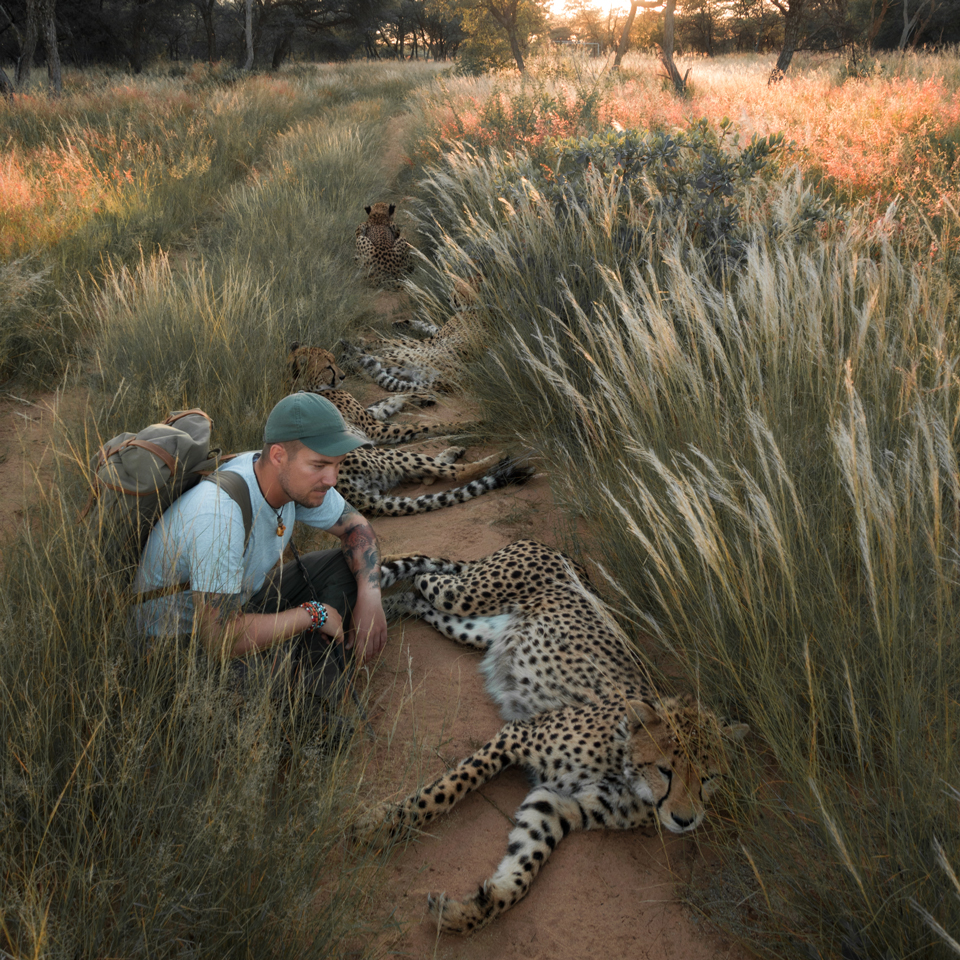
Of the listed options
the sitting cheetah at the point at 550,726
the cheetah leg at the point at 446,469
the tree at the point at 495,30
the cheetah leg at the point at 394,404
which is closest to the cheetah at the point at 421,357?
→ the cheetah leg at the point at 394,404

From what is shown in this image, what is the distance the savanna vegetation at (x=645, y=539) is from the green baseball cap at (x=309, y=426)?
649 mm

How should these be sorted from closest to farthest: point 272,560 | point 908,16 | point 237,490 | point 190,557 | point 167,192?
point 190,557, point 237,490, point 272,560, point 167,192, point 908,16

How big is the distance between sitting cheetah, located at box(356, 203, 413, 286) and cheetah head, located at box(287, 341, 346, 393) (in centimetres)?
289

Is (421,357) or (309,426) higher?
(309,426)

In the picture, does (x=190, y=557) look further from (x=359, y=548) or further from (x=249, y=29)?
(x=249, y=29)

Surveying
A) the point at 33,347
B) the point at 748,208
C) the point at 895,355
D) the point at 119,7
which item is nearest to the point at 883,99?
the point at 748,208

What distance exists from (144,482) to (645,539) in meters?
1.48

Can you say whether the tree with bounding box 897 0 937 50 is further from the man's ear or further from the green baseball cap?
the man's ear

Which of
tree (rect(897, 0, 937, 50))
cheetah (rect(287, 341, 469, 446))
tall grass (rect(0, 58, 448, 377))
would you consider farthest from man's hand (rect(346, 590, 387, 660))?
tree (rect(897, 0, 937, 50))

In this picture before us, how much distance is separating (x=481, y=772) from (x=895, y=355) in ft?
7.72

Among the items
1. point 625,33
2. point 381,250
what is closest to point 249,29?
point 625,33

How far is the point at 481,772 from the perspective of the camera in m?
2.44

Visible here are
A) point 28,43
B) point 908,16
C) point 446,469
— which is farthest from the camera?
point 908,16

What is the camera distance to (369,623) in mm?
2775
